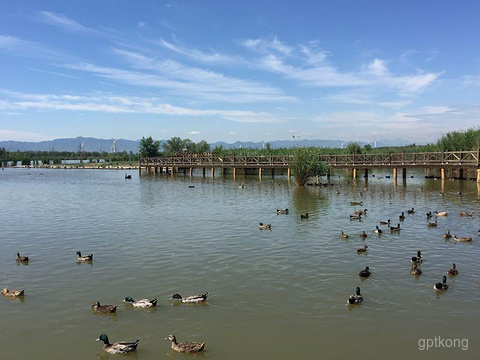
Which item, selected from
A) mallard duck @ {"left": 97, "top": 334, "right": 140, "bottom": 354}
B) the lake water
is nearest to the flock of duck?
mallard duck @ {"left": 97, "top": 334, "right": 140, "bottom": 354}

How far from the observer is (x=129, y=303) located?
15023mm

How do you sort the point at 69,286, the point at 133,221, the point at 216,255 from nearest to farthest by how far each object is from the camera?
the point at 69,286
the point at 216,255
the point at 133,221

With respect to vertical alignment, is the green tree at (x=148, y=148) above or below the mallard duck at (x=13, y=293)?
above

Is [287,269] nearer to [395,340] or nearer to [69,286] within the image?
[395,340]

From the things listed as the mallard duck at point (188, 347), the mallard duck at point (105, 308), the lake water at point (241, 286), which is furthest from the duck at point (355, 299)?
the mallard duck at point (105, 308)

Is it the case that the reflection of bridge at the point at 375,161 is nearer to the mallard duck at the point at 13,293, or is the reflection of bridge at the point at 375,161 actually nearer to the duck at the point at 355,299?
the duck at the point at 355,299

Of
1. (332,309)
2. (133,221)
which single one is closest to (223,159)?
(133,221)

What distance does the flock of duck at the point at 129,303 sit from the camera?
11.8 m

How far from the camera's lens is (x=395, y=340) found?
40.9 ft

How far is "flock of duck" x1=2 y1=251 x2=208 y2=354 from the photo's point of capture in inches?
464

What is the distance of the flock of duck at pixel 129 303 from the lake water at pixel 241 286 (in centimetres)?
21

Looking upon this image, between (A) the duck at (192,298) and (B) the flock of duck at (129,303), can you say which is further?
(A) the duck at (192,298)

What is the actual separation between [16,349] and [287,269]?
10994 millimetres

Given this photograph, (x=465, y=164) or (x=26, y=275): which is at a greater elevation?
(x=465, y=164)
